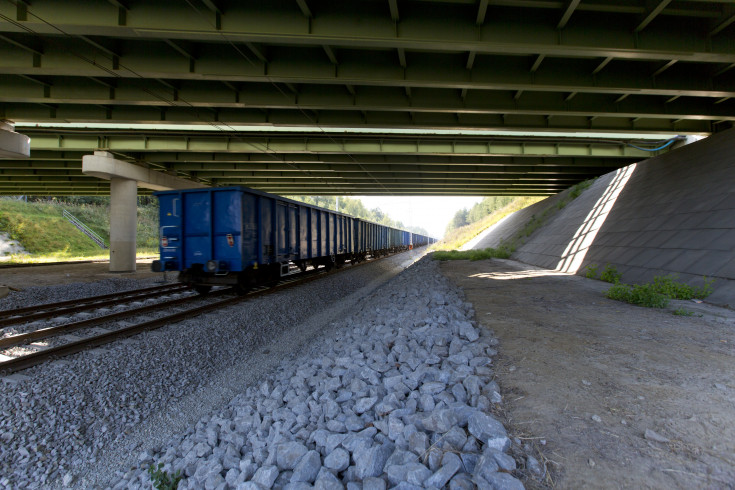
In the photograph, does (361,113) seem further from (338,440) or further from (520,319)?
(338,440)

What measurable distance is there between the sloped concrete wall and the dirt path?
2445mm

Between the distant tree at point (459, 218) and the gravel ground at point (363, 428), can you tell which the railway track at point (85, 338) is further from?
the distant tree at point (459, 218)

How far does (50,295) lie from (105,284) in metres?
2.09

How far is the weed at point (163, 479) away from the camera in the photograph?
8.77ft

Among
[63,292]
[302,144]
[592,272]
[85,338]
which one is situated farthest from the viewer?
[302,144]

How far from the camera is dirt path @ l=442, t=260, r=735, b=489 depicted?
211cm

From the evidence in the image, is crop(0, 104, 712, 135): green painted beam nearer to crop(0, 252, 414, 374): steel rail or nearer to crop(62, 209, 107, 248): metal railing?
crop(0, 252, 414, 374): steel rail

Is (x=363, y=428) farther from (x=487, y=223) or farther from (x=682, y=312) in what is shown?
(x=487, y=223)

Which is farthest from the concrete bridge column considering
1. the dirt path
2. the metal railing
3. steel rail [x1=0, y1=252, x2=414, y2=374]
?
the metal railing

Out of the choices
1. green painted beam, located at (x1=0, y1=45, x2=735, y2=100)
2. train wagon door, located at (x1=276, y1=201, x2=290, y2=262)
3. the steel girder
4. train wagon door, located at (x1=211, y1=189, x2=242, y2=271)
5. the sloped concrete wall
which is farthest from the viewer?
train wagon door, located at (x1=276, y1=201, x2=290, y2=262)

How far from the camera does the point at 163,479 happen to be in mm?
2732

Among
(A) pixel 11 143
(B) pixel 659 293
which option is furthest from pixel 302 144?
(B) pixel 659 293

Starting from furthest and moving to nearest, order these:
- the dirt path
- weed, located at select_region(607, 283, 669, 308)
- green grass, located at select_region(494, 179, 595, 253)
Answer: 1. green grass, located at select_region(494, 179, 595, 253)
2. weed, located at select_region(607, 283, 669, 308)
3. the dirt path

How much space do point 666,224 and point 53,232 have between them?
4712cm
